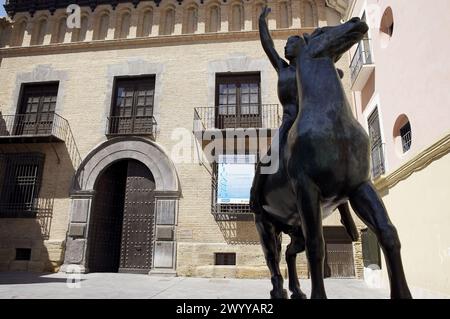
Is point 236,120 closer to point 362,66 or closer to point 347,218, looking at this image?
point 362,66

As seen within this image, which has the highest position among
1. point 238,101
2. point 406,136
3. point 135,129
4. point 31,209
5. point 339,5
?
point 339,5

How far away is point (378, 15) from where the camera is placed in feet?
31.2

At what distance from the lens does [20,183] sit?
12.3m

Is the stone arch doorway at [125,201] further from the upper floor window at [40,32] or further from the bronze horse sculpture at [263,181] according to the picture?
the bronze horse sculpture at [263,181]

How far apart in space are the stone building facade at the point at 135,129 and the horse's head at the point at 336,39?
8.80 metres

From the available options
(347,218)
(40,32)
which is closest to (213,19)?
(40,32)

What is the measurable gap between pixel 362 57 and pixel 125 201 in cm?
908

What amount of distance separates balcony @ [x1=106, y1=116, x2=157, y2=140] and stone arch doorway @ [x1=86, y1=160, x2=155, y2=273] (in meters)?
1.11

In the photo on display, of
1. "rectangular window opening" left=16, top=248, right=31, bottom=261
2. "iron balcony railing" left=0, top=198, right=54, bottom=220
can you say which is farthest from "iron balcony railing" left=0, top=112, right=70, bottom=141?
"rectangular window opening" left=16, top=248, right=31, bottom=261

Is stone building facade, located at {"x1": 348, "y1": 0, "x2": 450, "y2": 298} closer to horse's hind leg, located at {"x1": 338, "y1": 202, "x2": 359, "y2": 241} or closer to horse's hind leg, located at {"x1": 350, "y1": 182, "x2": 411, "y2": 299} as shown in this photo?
horse's hind leg, located at {"x1": 338, "y1": 202, "x2": 359, "y2": 241}

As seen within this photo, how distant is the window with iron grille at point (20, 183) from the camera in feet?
39.2

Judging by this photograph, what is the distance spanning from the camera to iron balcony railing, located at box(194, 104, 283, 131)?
38.5 feet

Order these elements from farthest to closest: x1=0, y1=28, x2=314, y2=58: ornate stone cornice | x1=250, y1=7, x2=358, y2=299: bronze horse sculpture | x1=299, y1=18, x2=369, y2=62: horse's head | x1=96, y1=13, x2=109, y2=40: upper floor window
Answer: x1=96, y1=13, x2=109, y2=40: upper floor window < x1=0, y1=28, x2=314, y2=58: ornate stone cornice < x1=250, y1=7, x2=358, y2=299: bronze horse sculpture < x1=299, y1=18, x2=369, y2=62: horse's head

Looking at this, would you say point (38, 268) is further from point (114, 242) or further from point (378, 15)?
point (378, 15)
